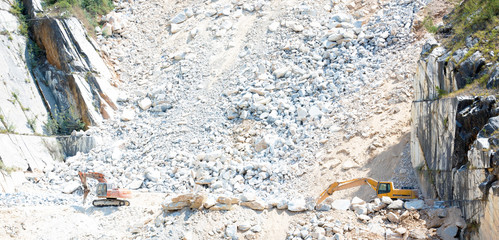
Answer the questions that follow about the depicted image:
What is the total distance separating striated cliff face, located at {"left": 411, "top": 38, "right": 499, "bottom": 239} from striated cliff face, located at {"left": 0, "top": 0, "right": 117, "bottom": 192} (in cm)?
949

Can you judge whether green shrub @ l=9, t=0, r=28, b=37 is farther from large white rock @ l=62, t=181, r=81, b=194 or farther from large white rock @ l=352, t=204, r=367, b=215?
→ large white rock @ l=352, t=204, r=367, b=215

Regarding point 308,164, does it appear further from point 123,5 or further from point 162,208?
point 123,5

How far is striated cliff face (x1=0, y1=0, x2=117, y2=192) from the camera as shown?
48.8 ft

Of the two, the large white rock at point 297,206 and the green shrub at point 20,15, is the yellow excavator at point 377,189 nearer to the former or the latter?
the large white rock at point 297,206

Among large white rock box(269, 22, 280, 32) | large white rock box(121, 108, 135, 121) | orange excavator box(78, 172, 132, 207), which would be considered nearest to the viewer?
orange excavator box(78, 172, 132, 207)

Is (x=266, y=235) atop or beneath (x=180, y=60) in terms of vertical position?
beneath

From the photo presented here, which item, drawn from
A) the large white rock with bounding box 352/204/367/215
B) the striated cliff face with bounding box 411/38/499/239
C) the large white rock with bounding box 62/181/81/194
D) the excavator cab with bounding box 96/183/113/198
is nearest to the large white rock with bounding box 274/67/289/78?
the striated cliff face with bounding box 411/38/499/239

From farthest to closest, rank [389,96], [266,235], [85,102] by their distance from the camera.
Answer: [85,102] < [389,96] < [266,235]

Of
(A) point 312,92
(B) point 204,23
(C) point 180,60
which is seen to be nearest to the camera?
(A) point 312,92

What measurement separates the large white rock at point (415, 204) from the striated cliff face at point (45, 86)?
945cm

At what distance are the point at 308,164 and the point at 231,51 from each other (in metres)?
6.10

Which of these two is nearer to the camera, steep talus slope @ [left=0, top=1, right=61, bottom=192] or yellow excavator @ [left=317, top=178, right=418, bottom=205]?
yellow excavator @ [left=317, top=178, right=418, bottom=205]

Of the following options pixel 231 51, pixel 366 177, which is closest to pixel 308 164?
pixel 366 177

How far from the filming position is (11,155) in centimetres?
1403
